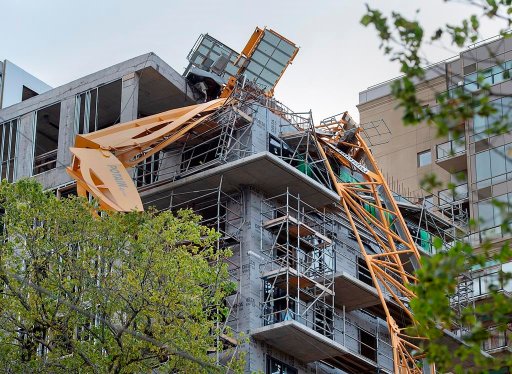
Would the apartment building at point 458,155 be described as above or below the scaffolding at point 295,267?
above

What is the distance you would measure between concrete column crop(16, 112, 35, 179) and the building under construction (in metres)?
0.06

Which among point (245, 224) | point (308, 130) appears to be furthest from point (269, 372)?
point (308, 130)

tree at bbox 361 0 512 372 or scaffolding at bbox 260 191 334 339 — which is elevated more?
scaffolding at bbox 260 191 334 339

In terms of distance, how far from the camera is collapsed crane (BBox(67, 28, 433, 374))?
47.8 metres

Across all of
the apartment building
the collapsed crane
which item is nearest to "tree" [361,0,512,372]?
the collapsed crane

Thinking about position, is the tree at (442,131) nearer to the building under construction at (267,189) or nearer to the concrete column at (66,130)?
the building under construction at (267,189)

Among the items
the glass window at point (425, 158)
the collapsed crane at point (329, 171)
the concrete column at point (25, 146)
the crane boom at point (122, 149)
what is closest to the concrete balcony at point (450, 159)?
the glass window at point (425, 158)

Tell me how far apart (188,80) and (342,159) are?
7721mm

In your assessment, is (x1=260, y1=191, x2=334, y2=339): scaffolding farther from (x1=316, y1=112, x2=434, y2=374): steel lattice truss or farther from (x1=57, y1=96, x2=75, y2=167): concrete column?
(x1=57, y1=96, x2=75, y2=167): concrete column

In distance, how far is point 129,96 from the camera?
2109 inches

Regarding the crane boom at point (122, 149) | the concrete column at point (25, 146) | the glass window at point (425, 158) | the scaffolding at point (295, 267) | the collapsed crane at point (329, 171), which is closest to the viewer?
the crane boom at point (122, 149)

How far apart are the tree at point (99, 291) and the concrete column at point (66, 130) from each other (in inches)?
519

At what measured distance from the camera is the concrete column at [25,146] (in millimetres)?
55406

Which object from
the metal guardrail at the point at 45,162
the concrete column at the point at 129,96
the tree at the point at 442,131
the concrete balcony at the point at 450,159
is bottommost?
the tree at the point at 442,131
